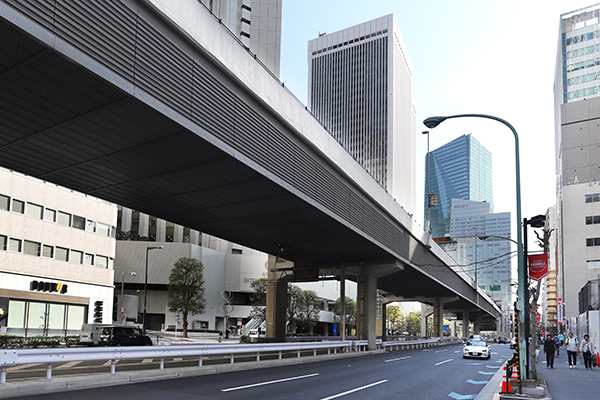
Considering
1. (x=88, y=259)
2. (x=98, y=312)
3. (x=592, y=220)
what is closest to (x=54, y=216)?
(x=88, y=259)

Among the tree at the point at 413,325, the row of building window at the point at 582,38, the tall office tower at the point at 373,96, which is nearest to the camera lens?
the row of building window at the point at 582,38

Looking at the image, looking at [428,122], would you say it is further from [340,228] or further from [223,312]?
[223,312]

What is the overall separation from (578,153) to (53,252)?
327ft

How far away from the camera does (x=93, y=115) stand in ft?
49.3

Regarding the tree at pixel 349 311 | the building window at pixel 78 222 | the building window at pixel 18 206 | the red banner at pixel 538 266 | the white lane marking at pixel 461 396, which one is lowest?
the tree at pixel 349 311

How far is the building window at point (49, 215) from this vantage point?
155 ft

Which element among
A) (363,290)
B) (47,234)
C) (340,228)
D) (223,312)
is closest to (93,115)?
(340,228)

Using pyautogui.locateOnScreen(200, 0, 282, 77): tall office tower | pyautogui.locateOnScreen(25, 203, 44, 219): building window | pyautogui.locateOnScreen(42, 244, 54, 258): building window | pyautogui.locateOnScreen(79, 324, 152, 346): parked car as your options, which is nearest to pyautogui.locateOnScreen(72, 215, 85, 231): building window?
pyautogui.locateOnScreen(42, 244, 54, 258): building window

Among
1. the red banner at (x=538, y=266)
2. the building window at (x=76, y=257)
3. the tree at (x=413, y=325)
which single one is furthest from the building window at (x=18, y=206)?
the tree at (x=413, y=325)

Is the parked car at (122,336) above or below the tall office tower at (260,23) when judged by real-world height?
below

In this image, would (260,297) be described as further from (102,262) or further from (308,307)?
(102,262)

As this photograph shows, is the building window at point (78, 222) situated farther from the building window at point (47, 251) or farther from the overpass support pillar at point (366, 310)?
the overpass support pillar at point (366, 310)

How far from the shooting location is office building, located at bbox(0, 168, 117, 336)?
1687 inches

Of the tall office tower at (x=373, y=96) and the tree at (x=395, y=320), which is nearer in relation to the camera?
the tree at (x=395, y=320)
